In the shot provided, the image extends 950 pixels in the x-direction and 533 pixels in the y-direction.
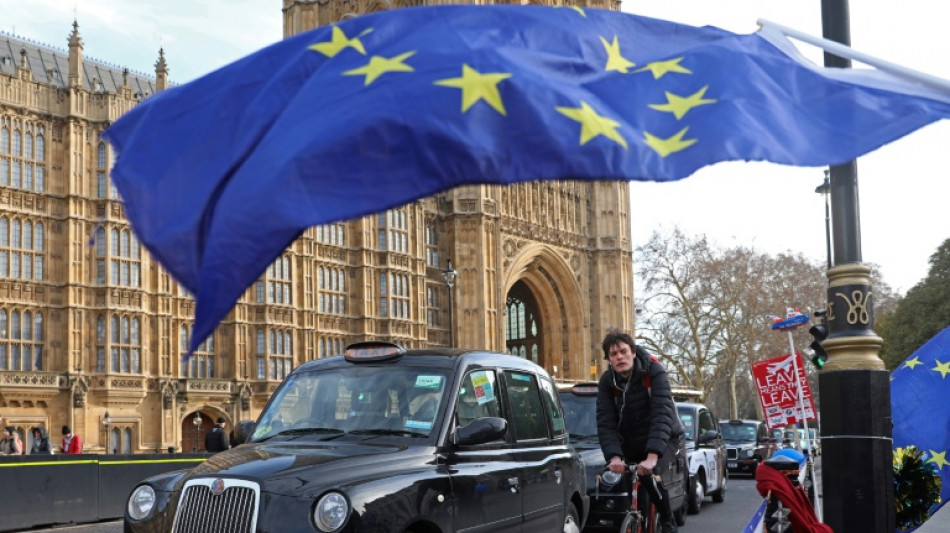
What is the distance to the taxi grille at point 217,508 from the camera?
5312 mm

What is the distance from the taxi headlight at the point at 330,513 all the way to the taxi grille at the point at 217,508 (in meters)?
0.31

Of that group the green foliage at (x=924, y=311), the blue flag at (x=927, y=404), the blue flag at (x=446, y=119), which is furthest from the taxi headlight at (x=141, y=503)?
the green foliage at (x=924, y=311)

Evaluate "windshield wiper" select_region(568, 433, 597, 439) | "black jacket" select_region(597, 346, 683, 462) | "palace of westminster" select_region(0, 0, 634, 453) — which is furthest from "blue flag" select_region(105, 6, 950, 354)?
"palace of westminster" select_region(0, 0, 634, 453)

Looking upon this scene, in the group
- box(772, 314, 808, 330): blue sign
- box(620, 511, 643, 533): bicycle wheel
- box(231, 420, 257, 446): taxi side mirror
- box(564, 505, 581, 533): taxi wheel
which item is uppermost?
box(772, 314, 808, 330): blue sign

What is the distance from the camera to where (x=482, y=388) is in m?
6.98

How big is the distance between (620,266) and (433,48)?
54239 mm

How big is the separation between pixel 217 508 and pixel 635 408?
2861 millimetres

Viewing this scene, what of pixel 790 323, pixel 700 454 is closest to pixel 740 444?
pixel 700 454

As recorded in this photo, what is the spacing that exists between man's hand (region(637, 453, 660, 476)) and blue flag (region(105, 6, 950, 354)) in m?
3.14

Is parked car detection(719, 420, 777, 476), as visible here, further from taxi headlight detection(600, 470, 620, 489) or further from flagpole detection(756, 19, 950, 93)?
flagpole detection(756, 19, 950, 93)

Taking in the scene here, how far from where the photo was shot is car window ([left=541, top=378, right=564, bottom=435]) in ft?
25.8

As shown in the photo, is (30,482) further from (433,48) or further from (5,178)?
Answer: (5,178)

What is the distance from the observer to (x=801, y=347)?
200 ft

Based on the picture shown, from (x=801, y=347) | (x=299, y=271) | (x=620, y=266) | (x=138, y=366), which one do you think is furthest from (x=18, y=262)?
(x=801, y=347)
